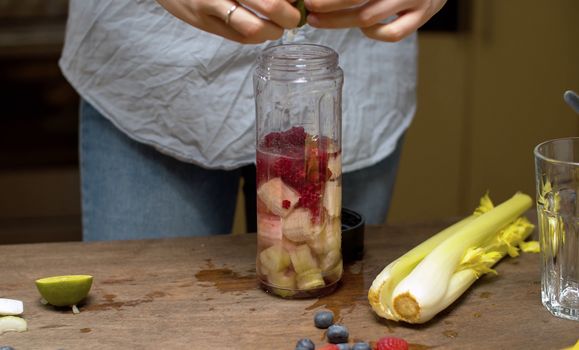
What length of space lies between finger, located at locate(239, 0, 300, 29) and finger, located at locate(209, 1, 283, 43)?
1 centimetres

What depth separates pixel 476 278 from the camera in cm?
114

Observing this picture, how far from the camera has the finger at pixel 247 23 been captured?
3.51 ft

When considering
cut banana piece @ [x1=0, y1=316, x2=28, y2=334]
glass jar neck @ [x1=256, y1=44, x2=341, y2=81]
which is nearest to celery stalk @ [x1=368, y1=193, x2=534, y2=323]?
glass jar neck @ [x1=256, y1=44, x2=341, y2=81]

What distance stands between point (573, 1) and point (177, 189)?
159cm

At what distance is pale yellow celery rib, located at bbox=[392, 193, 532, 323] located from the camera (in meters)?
1.04

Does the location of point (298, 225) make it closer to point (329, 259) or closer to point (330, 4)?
point (329, 259)

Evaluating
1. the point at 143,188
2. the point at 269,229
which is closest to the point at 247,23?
the point at 269,229

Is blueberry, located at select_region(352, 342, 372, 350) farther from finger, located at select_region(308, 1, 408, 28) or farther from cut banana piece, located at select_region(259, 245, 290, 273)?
finger, located at select_region(308, 1, 408, 28)

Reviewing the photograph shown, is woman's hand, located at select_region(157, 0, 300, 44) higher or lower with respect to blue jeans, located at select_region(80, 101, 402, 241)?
higher

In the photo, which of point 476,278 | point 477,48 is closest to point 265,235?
point 476,278

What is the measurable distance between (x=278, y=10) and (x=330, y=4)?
6 cm

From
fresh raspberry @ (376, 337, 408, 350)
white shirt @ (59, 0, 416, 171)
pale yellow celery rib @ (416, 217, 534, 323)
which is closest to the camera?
fresh raspberry @ (376, 337, 408, 350)

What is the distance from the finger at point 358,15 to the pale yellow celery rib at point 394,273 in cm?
29

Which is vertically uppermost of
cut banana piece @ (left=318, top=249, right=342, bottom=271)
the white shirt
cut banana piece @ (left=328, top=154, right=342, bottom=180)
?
the white shirt
